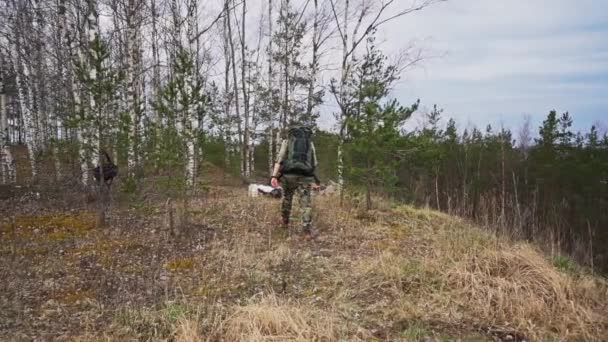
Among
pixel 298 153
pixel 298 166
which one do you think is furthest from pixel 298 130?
pixel 298 166

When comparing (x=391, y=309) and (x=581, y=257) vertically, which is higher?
(x=391, y=309)

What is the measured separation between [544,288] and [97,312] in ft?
14.9

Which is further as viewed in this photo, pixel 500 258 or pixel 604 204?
pixel 604 204

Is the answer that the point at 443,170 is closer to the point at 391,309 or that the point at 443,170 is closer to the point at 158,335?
the point at 391,309

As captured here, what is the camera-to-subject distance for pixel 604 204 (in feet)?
63.5

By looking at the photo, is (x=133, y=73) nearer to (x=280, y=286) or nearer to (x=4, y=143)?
(x=4, y=143)

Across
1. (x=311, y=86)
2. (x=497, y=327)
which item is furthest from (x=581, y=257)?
(x=311, y=86)

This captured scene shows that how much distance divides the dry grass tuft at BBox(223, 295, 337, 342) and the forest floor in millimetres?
11

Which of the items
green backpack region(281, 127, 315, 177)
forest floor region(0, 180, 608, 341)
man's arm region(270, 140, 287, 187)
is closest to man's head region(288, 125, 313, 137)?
green backpack region(281, 127, 315, 177)

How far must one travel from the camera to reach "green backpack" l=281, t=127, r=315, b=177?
639cm

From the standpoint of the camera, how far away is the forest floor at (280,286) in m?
3.59

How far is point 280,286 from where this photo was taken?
461cm

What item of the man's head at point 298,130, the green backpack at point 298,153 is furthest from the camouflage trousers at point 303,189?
the man's head at point 298,130

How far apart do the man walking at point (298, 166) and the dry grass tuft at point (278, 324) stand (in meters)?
2.86
